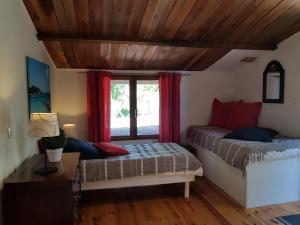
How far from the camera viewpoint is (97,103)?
4.24m

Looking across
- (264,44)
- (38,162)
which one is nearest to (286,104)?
(264,44)

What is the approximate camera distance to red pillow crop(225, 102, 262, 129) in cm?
420

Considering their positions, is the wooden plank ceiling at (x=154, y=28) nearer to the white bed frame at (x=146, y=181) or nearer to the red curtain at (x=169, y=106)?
the red curtain at (x=169, y=106)

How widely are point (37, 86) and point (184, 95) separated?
8.71 feet

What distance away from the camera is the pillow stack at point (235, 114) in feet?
13.8

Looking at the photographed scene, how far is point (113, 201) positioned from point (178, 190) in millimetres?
954

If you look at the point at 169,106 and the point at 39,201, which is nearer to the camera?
the point at 39,201

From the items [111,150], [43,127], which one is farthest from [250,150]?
[43,127]

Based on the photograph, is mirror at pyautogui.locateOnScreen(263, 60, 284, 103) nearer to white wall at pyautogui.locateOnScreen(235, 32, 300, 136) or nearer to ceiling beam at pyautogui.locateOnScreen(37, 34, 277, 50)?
white wall at pyautogui.locateOnScreen(235, 32, 300, 136)

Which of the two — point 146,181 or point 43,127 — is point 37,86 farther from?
point 146,181

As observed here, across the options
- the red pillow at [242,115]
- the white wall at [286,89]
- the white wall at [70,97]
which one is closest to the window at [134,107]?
the white wall at [70,97]

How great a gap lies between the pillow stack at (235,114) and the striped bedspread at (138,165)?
4.77 ft

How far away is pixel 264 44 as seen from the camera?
3793 mm

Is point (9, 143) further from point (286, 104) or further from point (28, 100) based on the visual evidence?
point (286, 104)
